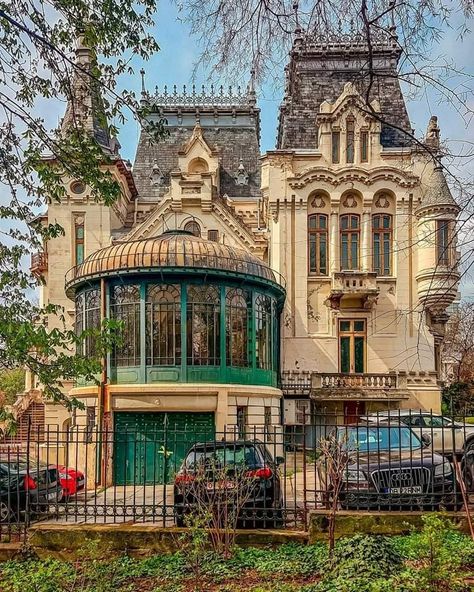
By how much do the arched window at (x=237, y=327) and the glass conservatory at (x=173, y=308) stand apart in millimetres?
33

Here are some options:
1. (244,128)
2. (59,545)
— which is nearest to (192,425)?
(59,545)

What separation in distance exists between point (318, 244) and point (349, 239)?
1.47 metres

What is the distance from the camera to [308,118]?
31062 millimetres

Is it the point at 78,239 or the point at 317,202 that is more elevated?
the point at 317,202

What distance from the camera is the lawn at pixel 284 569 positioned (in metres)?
6.78

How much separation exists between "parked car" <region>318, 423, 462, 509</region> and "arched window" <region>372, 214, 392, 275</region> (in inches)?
701

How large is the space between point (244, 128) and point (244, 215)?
7.61 meters

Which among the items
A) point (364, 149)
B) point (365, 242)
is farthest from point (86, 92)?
point (364, 149)

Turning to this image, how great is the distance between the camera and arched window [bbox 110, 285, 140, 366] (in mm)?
20000

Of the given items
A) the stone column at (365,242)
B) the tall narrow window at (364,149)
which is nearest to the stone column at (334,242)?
the stone column at (365,242)

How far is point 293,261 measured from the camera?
2914 cm

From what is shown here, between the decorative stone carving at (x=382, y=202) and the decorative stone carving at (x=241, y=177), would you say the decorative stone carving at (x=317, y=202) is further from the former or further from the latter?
the decorative stone carving at (x=241, y=177)

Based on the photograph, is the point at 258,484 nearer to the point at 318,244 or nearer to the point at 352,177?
the point at 318,244

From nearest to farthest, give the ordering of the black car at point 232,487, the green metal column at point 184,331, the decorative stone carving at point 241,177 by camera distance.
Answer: the black car at point 232,487 → the green metal column at point 184,331 → the decorative stone carving at point 241,177
